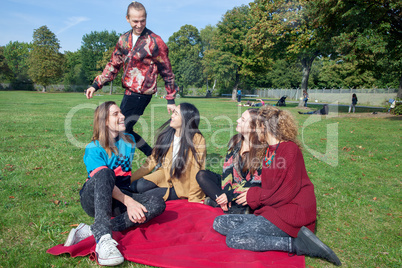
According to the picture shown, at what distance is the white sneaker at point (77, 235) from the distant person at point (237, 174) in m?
1.68

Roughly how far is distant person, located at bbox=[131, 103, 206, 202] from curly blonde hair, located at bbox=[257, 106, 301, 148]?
1214mm

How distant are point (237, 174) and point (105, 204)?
1.96m

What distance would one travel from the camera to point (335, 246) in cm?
331

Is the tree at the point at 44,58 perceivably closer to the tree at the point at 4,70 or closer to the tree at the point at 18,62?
the tree at the point at 4,70

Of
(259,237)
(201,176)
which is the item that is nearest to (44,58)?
(201,176)

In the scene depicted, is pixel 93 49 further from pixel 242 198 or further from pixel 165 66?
pixel 242 198

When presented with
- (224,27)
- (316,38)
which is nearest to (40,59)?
(224,27)

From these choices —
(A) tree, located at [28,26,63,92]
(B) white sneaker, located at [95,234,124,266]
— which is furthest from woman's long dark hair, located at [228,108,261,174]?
(A) tree, located at [28,26,63,92]

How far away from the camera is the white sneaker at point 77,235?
2.95 meters

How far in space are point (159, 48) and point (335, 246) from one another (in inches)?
152

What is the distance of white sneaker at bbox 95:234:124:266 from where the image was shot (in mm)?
2578

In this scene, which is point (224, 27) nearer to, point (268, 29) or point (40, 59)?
point (268, 29)

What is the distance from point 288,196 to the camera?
3.03 metres

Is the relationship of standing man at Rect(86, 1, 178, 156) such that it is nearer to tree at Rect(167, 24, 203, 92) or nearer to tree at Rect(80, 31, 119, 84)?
tree at Rect(167, 24, 203, 92)
